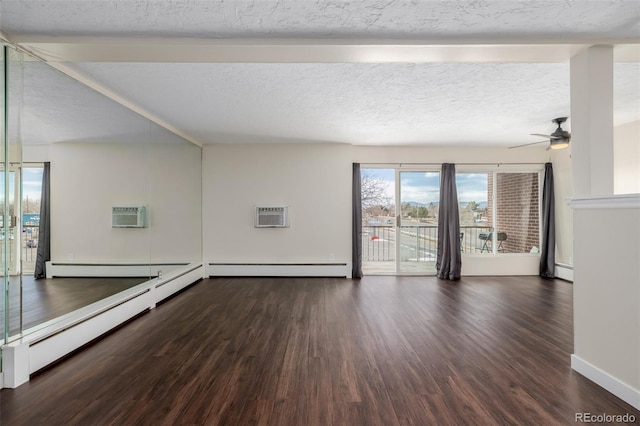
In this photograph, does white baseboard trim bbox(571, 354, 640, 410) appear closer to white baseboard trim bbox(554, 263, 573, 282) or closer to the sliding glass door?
the sliding glass door

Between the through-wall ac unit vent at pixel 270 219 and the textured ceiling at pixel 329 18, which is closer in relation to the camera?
the textured ceiling at pixel 329 18

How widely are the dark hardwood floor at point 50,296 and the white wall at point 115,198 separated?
8.9 inches

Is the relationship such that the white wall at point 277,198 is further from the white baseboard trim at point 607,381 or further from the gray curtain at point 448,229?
the white baseboard trim at point 607,381

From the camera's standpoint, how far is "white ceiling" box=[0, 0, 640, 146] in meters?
1.90

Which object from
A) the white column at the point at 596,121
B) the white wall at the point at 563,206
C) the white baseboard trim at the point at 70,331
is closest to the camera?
the white baseboard trim at the point at 70,331

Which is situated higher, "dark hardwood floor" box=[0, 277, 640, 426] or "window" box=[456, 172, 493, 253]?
"window" box=[456, 172, 493, 253]

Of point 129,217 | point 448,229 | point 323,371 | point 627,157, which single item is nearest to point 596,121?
point 323,371

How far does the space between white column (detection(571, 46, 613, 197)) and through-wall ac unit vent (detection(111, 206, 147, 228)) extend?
14.2ft

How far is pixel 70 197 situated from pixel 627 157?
7.16 meters

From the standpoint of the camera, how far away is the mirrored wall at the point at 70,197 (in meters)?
2.13

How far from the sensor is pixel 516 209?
5.88 meters

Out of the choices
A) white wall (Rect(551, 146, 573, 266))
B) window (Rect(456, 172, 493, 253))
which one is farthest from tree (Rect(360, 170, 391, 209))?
white wall (Rect(551, 146, 573, 266))

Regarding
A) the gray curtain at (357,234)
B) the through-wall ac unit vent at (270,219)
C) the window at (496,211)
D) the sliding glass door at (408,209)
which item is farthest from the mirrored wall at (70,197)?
the window at (496,211)

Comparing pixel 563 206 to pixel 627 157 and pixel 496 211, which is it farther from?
pixel 627 157
